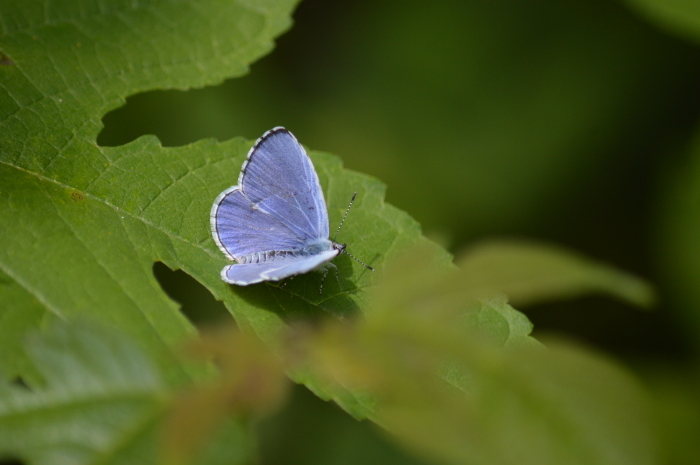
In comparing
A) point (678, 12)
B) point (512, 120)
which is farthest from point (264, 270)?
point (512, 120)

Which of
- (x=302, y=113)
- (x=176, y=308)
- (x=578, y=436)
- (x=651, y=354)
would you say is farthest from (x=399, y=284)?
(x=302, y=113)

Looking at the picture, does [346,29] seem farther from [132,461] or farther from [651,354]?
[132,461]

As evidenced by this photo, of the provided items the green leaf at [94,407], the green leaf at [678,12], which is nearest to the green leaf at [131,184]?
the green leaf at [94,407]

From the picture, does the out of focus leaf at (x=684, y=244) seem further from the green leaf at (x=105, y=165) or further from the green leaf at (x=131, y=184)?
the green leaf at (x=105, y=165)

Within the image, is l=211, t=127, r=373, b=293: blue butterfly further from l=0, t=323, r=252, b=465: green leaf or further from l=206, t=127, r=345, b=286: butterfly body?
l=0, t=323, r=252, b=465: green leaf

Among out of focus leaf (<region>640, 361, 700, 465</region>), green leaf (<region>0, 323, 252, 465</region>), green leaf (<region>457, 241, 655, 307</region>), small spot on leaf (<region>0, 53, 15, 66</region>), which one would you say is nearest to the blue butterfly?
small spot on leaf (<region>0, 53, 15, 66</region>)
